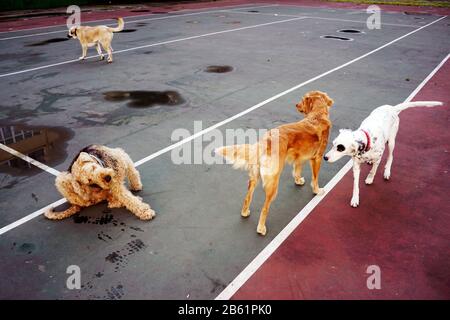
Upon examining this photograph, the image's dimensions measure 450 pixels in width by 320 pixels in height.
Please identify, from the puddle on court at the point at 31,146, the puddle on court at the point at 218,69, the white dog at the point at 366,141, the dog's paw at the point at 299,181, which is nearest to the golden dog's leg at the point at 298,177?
the dog's paw at the point at 299,181

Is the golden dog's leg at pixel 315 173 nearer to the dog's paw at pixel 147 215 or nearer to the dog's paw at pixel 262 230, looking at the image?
the dog's paw at pixel 262 230

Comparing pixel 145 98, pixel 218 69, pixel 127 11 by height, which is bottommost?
pixel 145 98

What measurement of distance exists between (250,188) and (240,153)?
0.84 m

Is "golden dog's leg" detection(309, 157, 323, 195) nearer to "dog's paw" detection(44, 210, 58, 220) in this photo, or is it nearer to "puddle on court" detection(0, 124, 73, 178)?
"dog's paw" detection(44, 210, 58, 220)

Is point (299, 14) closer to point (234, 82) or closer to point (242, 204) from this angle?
point (234, 82)

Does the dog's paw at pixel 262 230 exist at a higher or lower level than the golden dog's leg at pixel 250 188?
lower

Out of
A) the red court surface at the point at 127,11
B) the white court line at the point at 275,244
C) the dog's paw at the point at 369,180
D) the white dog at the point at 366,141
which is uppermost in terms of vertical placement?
the red court surface at the point at 127,11

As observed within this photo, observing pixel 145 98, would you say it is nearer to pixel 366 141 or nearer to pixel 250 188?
pixel 250 188

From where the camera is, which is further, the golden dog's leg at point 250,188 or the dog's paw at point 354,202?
the dog's paw at point 354,202

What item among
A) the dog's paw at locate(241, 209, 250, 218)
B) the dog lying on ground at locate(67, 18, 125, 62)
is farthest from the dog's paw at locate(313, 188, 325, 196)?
the dog lying on ground at locate(67, 18, 125, 62)

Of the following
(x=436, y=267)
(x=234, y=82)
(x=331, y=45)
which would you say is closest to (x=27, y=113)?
(x=234, y=82)

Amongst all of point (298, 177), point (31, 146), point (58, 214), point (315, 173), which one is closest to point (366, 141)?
point (315, 173)

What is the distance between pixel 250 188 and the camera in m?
5.00

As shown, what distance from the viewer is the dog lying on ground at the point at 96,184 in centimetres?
484
